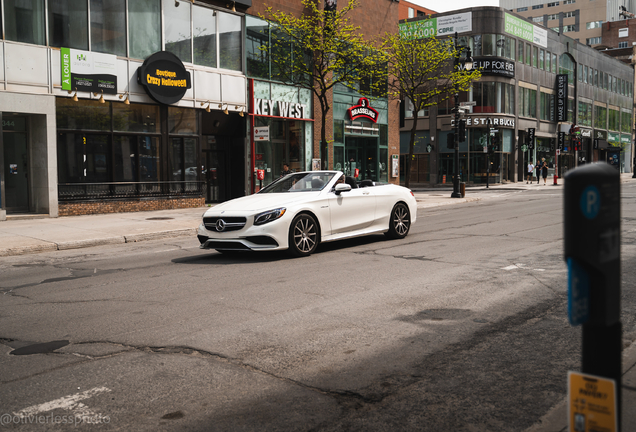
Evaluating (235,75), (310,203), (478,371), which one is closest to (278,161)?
(235,75)

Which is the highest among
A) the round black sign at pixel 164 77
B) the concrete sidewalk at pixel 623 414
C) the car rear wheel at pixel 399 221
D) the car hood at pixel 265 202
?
the round black sign at pixel 164 77

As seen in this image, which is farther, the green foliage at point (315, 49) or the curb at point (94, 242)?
the green foliage at point (315, 49)

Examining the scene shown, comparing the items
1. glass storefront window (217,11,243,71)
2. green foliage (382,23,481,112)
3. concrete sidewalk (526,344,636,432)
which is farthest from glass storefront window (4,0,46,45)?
concrete sidewalk (526,344,636,432)

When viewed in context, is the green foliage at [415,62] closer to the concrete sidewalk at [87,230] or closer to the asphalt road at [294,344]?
the concrete sidewalk at [87,230]

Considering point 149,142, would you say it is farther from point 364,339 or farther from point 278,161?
point 364,339

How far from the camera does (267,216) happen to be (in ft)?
31.9

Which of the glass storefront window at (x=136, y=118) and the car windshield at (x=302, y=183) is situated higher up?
the glass storefront window at (x=136, y=118)

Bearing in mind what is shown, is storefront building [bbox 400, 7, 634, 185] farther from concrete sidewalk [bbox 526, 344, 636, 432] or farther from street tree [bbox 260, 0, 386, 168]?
concrete sidewalk [bbox 526, 344, 636, 432]

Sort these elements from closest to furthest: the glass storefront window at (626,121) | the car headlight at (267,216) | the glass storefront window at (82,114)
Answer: the car headlight at (267,216) → the glass storefront window at (82,114) → the glass storefront window at (626,121)

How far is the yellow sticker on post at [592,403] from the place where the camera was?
182cm

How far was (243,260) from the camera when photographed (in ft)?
32.8

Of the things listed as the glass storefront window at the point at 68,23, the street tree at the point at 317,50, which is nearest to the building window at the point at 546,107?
the street tree at the point at 317,50

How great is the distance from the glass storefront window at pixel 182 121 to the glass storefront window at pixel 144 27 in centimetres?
230

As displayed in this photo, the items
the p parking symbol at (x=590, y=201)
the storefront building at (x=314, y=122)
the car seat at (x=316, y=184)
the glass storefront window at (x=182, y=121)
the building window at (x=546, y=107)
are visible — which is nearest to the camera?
the p parking symbol at (x=590, y=201)
